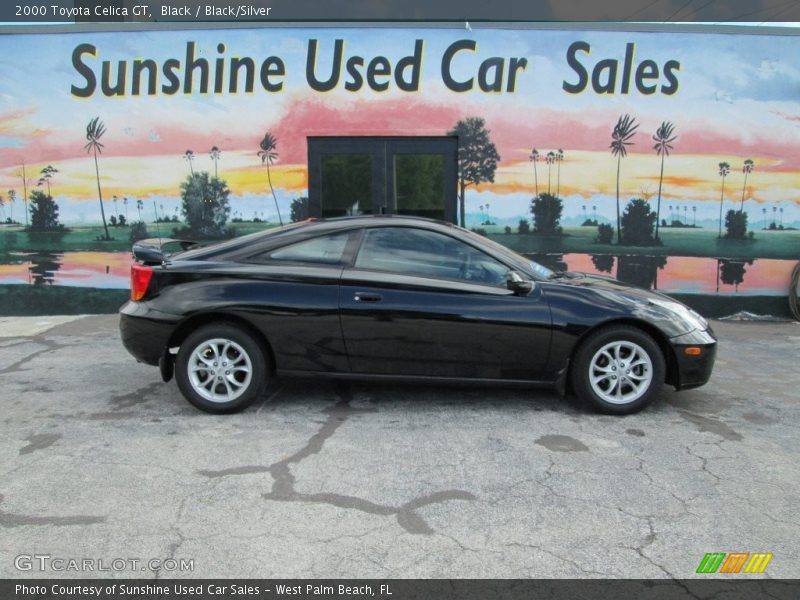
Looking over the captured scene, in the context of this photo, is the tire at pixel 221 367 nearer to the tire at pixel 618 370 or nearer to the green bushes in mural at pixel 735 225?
A: the tire at pixel 618 370

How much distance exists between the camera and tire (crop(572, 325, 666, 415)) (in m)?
4.71

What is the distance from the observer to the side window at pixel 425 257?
4828mm

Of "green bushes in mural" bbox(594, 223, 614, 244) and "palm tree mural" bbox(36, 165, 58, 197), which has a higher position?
"palm tree mural" bbox(36, 165, 58, 197)

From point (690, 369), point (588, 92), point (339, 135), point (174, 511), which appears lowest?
point (174, 511)

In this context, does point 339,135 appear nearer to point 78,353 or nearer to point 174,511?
point 78,353

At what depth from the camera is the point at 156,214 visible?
9211 mm

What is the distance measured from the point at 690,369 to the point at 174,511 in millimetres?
3677

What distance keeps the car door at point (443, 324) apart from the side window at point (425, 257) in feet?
0.04

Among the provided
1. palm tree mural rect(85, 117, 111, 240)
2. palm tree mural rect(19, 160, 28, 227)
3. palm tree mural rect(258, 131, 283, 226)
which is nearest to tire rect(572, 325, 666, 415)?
palm tree mural rect(258, 131, 283, 226)

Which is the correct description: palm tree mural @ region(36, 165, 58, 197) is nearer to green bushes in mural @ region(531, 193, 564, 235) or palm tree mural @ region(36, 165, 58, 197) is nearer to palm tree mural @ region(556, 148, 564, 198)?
green bushes in mural @ region(531, 193, 564, 235)

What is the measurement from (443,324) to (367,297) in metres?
0.59

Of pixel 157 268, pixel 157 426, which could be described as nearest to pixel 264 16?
pixel 157 268

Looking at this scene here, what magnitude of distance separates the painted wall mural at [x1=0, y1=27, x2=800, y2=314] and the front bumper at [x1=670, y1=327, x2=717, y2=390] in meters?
4.39
